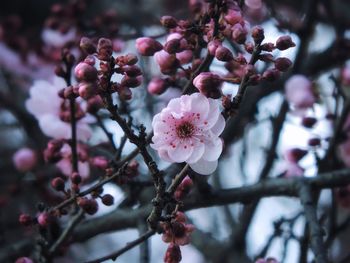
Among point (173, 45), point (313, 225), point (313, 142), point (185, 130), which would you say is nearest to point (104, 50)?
point (173, 45)

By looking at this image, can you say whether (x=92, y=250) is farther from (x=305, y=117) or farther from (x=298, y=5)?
(x=305, y=117)

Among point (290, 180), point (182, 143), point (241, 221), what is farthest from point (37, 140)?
point (182, 143)

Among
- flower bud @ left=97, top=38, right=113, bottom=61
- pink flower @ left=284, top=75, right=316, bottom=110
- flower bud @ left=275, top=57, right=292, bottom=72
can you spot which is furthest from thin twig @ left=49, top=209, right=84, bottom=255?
pink flower @ left=284, top=75, right=316, bottom=110

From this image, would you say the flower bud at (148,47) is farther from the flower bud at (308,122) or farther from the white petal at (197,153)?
the flower bud at (308,122)

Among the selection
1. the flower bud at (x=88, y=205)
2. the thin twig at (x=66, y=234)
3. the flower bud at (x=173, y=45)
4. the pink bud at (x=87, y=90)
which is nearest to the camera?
the pink bud at (x=87, y=90)

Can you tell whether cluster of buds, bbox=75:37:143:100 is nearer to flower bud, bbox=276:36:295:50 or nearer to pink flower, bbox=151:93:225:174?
pink flower, bbox=151:93:225:174

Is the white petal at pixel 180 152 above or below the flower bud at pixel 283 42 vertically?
below

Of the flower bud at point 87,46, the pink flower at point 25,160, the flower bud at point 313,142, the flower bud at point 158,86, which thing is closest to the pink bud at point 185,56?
the flower bud at point 158,86
